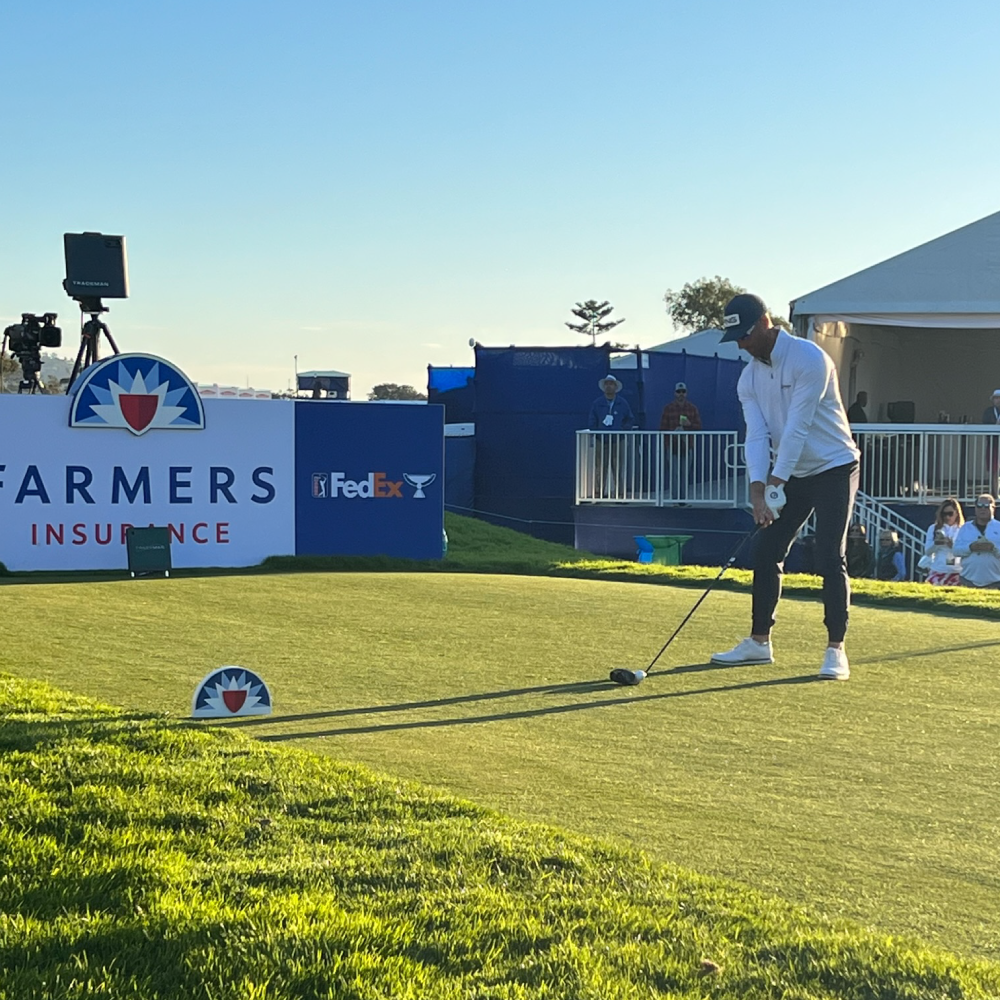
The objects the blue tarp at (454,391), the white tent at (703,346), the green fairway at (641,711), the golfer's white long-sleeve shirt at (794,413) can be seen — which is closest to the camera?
the green fairway at (641,711)

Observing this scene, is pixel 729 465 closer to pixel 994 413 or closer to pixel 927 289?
pixel 994 413

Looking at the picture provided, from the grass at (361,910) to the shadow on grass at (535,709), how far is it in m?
0.88

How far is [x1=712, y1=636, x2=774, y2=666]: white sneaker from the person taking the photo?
765cm

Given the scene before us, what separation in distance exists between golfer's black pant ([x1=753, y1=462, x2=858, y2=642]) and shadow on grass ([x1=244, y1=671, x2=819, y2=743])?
2.08 ft

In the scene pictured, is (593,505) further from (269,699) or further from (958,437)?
(269,699)

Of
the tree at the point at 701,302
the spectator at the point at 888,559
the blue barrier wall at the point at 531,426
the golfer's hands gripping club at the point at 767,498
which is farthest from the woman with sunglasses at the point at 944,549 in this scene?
the tree at the point at 701,302

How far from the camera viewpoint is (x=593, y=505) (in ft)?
67.8

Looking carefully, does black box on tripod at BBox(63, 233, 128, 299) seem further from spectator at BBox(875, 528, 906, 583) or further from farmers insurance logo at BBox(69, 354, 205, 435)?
spectator at BBox(875, 528, 906, 583)

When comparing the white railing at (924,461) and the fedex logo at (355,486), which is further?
the white railing at (924,461)

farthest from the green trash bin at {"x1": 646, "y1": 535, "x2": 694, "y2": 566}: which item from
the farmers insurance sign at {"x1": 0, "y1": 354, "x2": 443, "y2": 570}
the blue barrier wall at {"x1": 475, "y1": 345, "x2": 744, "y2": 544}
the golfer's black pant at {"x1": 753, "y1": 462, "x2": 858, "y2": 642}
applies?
the golfer's black pant at {"x1": 753, "y1": 462, "x2": 858, "y2": 642}

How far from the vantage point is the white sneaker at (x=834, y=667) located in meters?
7.14

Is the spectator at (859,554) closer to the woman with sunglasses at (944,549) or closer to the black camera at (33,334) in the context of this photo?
the woman with sunglasses at (944,549)

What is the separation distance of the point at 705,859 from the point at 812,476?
13.8ft

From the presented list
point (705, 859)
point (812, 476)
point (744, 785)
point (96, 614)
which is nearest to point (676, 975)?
point (705, 859)
